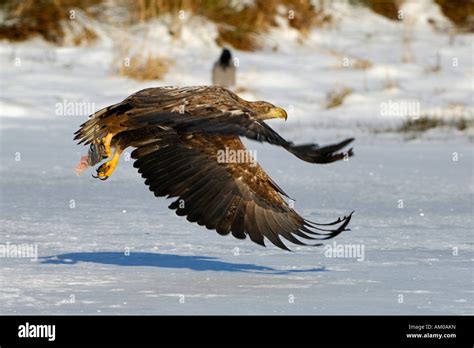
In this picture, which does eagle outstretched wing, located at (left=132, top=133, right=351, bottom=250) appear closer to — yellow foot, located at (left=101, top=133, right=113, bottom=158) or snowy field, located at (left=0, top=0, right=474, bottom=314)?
snowy field, located at (left=0, top=0, right=474, bottom=314)

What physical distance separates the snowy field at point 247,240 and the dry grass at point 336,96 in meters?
0.13

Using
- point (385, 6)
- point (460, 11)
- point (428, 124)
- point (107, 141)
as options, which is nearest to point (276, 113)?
point (107, 141)

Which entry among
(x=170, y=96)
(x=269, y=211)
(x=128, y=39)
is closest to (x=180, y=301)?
(x=269, y=211)

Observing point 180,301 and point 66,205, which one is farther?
point 66,205

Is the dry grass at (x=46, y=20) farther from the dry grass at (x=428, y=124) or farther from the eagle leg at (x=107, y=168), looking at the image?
the eagle leg at (x=107, y=168)

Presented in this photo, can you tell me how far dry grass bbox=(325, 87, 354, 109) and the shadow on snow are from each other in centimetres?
928

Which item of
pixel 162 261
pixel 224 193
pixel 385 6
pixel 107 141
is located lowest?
pixel 162 261

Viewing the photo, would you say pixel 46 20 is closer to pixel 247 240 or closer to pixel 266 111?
pixel 247 240

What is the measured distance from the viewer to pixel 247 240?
8141 mm

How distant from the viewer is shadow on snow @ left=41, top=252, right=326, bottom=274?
283 inches

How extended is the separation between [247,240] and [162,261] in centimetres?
97

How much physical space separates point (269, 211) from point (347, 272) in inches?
26.8

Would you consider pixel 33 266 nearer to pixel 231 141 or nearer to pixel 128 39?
pixel 231 141
